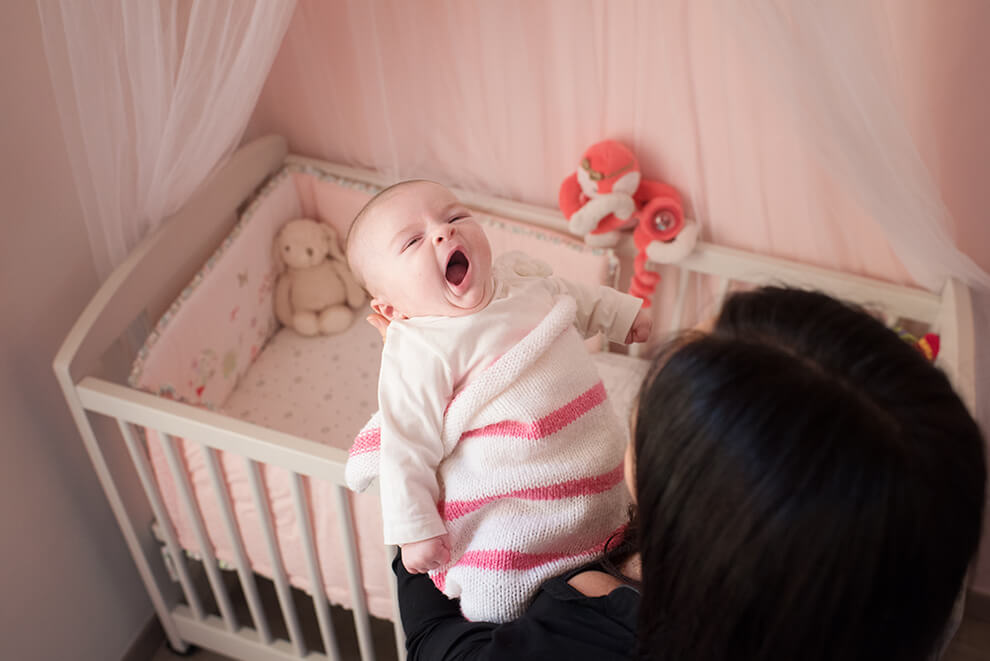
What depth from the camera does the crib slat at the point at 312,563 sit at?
4.28ft

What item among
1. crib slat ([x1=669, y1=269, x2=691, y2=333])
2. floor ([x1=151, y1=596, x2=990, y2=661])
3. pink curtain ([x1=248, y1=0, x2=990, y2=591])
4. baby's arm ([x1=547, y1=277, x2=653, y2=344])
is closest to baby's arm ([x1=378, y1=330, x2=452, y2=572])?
baby's arm ([x1=547, y1=277, x2=653, y2=344])

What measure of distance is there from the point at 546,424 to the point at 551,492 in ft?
0.26

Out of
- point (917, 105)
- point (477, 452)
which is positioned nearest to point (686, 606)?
point (477, 452)

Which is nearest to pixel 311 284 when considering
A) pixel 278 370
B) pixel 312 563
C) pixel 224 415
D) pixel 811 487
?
pixel 278 370

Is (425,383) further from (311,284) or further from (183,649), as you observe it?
(183,649)

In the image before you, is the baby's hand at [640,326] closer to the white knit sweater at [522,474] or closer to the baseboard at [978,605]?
the white knit sweater at [522,474]

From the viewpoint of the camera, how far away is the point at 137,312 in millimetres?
1502

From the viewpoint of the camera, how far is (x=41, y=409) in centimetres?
145

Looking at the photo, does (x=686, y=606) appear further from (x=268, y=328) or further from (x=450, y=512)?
(x=268, y=328)

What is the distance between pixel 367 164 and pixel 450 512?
46.7 inches

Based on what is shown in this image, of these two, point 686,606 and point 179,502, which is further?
point 179,502

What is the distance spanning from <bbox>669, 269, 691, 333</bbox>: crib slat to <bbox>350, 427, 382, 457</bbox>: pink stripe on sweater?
957 mm

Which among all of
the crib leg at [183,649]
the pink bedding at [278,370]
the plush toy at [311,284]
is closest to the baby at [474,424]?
the pink bedding at [278,370]

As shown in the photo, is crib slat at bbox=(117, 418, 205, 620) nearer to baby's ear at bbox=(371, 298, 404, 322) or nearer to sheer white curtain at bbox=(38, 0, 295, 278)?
sheer white curtain at bbox=(38, 0, 295, 278)
